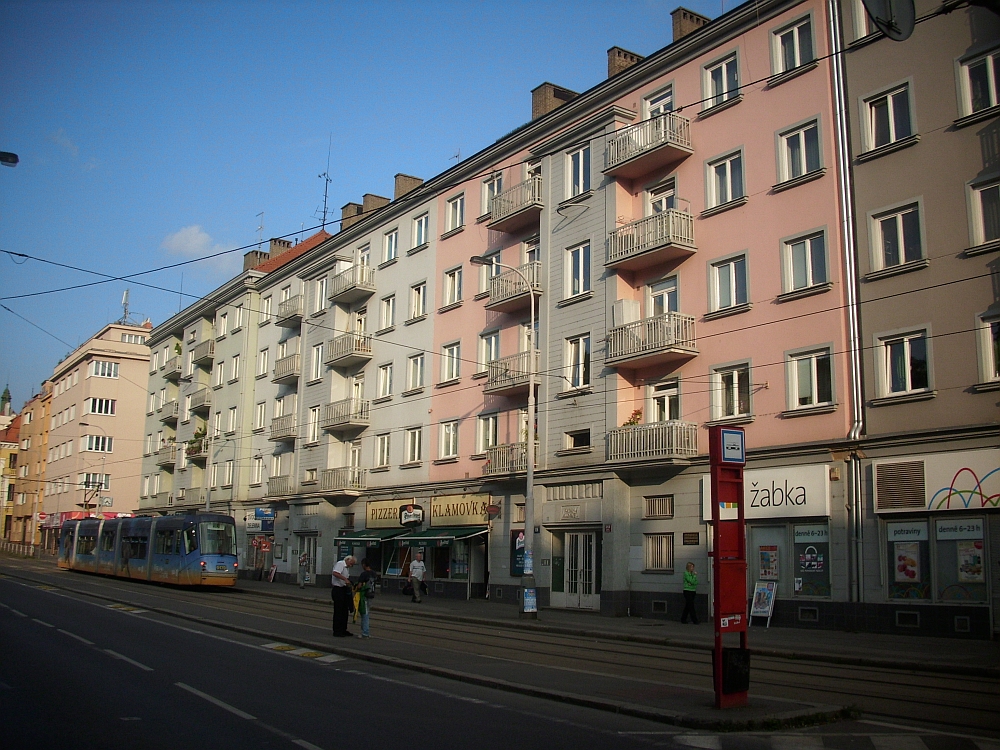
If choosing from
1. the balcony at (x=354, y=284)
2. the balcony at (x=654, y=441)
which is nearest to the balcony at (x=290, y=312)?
the balcony at (x=354, y=284)

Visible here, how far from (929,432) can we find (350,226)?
31.1 meters

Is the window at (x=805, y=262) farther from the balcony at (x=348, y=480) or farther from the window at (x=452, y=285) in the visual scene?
the balcony at (x=348, y=480)

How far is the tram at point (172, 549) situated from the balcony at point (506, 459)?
13.3 m

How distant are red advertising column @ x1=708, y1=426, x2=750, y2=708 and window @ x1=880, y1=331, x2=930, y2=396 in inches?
432

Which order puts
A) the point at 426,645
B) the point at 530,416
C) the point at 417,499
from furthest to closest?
the point at 417,499
the point at 530,416
the point at 426,645

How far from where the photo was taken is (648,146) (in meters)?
27.6

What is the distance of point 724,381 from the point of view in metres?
25.7

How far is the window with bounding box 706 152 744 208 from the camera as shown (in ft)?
85.7

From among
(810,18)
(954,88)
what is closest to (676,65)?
(810,18)

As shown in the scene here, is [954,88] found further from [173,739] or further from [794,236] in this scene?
[173,739]

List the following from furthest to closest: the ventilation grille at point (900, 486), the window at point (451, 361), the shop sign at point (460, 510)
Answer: the window at point (451, 361) → the shop sign at point (460, 510) → the ventilation grille at point (900, 486)

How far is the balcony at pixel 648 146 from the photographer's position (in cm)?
2731

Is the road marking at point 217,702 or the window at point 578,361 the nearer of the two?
the road marking at point 217,702

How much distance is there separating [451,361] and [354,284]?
7921 millimetres
